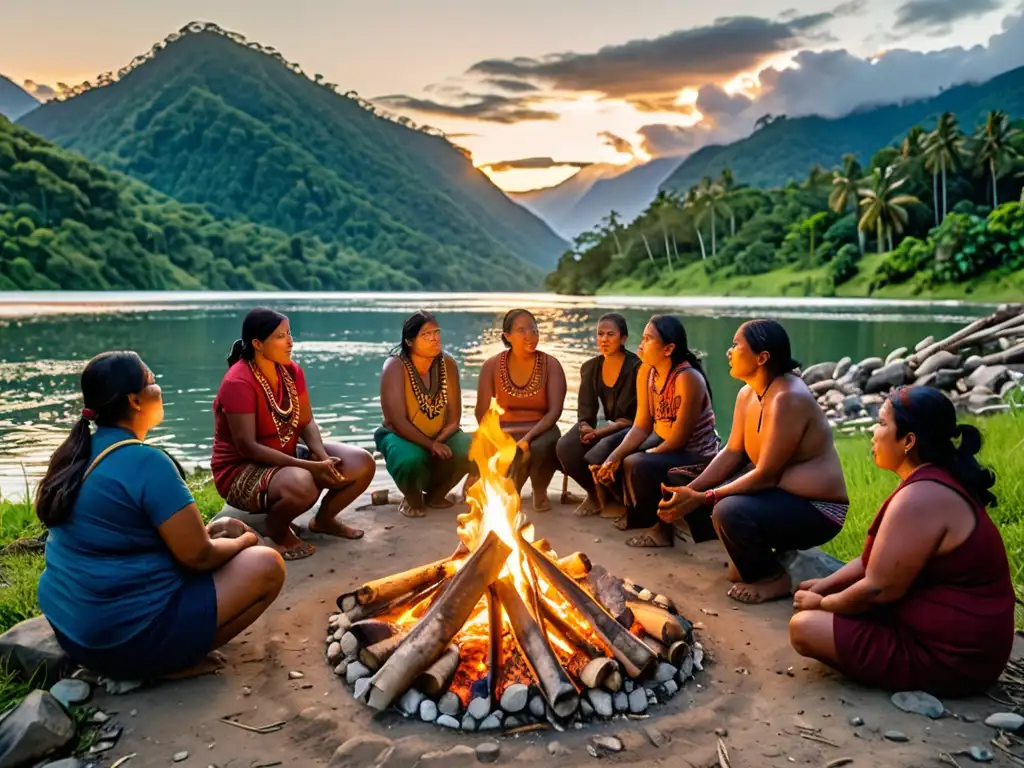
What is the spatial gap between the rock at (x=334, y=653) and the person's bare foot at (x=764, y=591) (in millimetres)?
2645

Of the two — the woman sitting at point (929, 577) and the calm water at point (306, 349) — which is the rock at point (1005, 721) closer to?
the woman sitting at point (929, 577)

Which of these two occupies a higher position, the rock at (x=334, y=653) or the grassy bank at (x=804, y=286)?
the grassy bank at (x=804, y=286)

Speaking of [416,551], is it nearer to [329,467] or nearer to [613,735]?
[329,467]

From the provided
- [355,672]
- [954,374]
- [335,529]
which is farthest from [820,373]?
[355,672]

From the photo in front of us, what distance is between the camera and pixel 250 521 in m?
6.96

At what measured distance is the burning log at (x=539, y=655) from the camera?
3.69 m

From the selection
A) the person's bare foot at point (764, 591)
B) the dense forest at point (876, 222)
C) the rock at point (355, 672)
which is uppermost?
the dense forest at point (876, 222)

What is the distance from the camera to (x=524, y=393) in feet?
25.0

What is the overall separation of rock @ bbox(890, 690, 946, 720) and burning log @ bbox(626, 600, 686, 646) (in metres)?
1.08

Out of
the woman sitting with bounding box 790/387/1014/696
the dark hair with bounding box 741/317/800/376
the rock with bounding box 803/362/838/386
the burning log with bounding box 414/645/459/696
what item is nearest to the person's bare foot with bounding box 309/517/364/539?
the burning log with bounding box 414/645/459/696

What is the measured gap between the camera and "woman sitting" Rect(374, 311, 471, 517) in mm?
7199

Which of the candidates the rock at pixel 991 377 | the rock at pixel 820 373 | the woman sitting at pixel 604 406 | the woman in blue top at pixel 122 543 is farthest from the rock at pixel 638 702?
the rock at pixel 820 373

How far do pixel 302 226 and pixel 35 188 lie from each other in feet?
255

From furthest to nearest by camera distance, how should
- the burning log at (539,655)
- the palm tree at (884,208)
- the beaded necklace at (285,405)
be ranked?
the palm tree at (884,208), the beaded necklace at (285,405), the burning log at (539,655)
